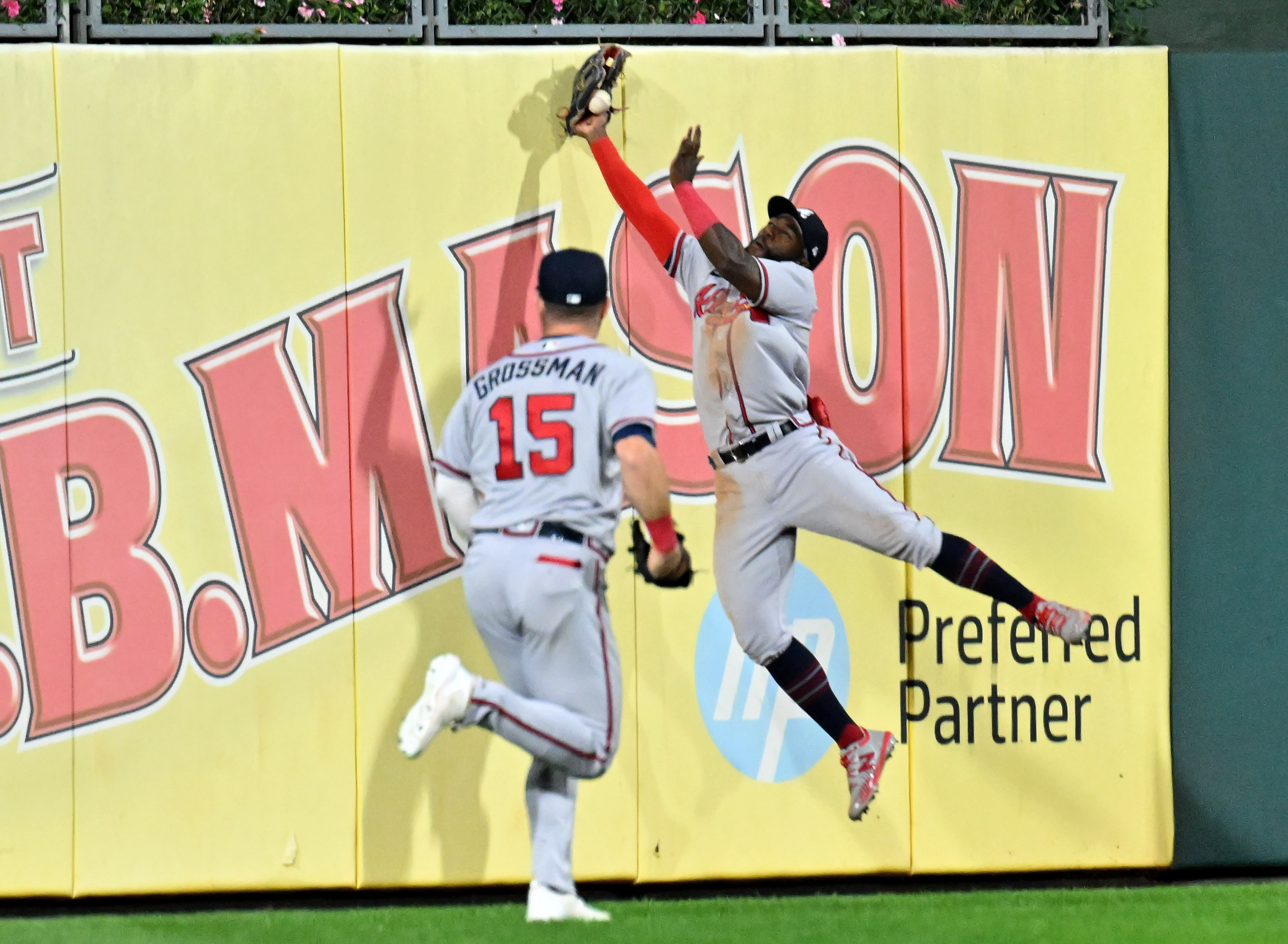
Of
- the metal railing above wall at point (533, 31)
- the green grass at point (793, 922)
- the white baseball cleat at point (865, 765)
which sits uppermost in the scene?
the metal railing above wall at point (533, 31)

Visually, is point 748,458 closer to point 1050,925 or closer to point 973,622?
point 973,622

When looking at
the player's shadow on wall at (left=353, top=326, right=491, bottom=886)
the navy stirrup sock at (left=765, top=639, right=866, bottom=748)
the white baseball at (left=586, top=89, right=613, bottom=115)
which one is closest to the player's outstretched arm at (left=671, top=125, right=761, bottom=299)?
the white baseball at (left=586, top=89, right=613, bottom=115)

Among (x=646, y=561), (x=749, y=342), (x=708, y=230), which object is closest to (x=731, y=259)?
(x=708, y=230)

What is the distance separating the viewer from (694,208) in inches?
201

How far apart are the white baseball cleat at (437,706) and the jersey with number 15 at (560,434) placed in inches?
20.1

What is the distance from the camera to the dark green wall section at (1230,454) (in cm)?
552

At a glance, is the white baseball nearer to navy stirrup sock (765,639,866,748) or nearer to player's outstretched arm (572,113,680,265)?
player's outstretched arm (572,113,680,265)

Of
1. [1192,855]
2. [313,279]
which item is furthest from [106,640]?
[1192,855]

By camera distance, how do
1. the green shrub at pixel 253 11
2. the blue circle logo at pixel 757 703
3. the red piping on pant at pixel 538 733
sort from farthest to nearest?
1. the green shrub at pixel 253 11
2. the blue circle logo at pixel 757 703
3. the red piping on pant at pixel 538 733

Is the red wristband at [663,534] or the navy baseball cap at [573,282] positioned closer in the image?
the red wristband at [663,534]

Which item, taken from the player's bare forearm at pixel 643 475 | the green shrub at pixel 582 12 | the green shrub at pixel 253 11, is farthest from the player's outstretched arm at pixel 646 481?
the green shrub at pixel 253 11

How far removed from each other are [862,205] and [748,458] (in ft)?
3.50

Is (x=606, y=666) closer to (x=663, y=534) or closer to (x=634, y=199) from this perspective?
(x=663, y=534)

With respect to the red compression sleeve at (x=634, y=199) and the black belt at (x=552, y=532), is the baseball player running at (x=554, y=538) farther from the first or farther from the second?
the red compression sleeve at (x=634, y=199)
